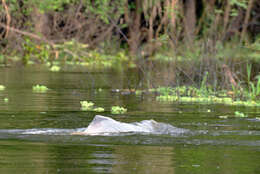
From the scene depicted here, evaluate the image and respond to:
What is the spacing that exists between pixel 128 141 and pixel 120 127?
2.37 feet

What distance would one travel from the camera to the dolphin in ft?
30.1

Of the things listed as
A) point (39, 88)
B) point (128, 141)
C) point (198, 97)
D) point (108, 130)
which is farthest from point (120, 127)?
point (39, 88)

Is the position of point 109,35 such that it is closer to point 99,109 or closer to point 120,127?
point 99,109

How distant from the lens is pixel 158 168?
6.82 m

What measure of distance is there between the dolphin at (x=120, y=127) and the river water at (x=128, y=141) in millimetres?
259

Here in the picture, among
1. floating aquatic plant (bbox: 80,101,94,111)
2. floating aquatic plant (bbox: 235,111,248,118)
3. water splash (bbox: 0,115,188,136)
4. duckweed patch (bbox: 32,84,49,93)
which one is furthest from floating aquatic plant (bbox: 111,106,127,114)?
duckweed patch (bbox: 32,84,49,93)

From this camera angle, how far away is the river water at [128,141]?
22.8ft

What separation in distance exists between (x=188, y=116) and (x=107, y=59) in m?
19.4

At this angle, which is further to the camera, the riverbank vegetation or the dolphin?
the riverbank vegetation

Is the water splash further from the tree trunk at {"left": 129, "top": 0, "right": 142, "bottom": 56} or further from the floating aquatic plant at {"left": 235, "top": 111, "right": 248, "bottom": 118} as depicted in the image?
the tree trunk at {"left": 129, "top": 0, "right": 142, "bottom": 56}

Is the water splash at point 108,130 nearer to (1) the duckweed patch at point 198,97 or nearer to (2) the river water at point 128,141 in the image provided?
(2) the river water at point 128,141

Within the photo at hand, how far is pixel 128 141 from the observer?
28.3ft

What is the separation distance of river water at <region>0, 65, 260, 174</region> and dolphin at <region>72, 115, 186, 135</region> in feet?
0.85

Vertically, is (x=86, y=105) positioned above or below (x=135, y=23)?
below
